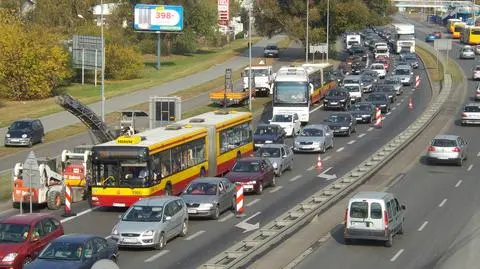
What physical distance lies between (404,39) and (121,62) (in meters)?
43.6

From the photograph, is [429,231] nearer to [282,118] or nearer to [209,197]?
[209,197]

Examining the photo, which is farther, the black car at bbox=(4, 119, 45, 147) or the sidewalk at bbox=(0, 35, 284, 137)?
the sidewalk at bbox=(0, 35, 284, 137)

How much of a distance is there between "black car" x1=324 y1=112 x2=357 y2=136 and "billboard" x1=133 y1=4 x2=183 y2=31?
4963 centimetres

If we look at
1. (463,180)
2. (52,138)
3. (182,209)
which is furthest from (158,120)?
(182,209)

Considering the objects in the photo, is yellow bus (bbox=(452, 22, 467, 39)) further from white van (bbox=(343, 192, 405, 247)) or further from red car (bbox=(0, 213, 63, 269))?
red car (bbox=(0, 213, 63, 269))

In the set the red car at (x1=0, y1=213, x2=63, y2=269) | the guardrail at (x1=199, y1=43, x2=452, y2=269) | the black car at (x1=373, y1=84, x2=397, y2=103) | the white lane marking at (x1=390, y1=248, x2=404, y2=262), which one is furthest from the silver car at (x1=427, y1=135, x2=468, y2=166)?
the black car at (x1=373, y1=84, x2=397, y2=103)

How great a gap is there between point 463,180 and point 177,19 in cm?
6671

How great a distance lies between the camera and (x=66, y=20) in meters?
115

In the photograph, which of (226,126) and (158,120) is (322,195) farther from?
(158,120)

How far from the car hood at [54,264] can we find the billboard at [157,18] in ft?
271

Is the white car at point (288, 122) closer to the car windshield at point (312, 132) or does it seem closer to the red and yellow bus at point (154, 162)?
the car windshield at point (312, 132)

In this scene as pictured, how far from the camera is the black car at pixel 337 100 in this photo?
68625 mm

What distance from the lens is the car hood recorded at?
21.9 m

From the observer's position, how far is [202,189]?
33438mm
